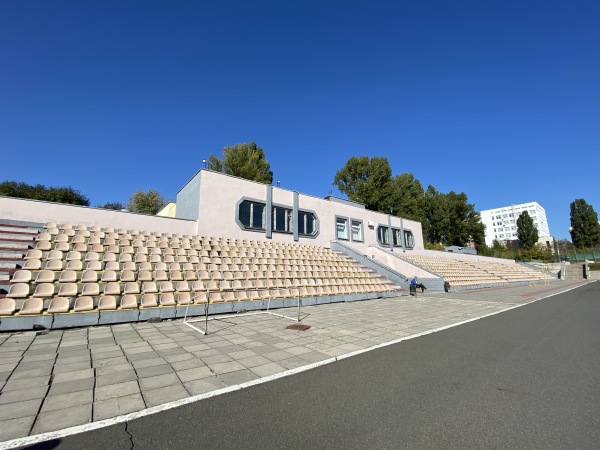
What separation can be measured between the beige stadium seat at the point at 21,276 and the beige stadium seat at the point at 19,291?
21cm

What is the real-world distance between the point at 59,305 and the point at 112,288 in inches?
52.5

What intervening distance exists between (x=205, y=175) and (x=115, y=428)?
15.0 meters

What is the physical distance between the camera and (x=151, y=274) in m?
9.98

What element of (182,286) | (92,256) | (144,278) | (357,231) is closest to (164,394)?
(182,286)

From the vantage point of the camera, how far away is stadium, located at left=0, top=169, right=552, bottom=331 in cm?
800

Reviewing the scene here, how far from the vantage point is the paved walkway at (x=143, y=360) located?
10.4ft

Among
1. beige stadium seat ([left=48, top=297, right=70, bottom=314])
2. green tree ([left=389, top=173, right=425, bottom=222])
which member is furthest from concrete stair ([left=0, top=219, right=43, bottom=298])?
green tree ([left=389, top=173, right=425, bottom=222])

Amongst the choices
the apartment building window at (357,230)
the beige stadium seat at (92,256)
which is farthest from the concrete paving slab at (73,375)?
the apartment building window at (357,230)

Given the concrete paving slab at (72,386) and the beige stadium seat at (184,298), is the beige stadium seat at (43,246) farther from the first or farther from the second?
the concrete paving slab at (72,386)

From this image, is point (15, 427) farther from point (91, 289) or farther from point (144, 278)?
point (144, 278)

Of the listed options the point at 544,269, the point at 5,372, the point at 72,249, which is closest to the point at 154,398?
the point at 5,372

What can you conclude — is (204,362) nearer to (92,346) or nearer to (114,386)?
(114,386)

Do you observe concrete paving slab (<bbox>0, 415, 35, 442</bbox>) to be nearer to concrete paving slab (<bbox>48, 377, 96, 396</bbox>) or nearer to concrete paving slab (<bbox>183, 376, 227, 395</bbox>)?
concrete paving slab (<bbox>48, 377, 96, 396</bbox>)

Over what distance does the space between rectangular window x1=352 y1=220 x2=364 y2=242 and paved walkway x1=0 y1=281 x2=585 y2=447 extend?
53.8ft
